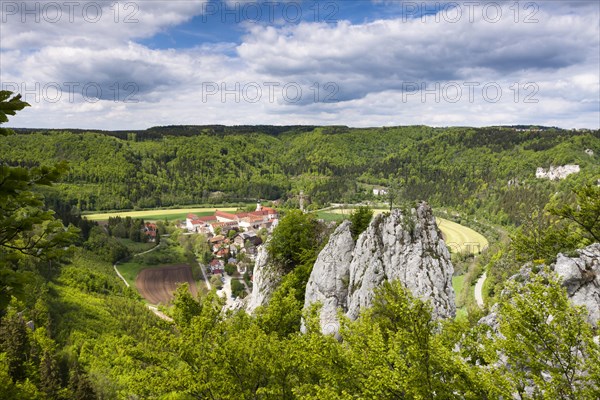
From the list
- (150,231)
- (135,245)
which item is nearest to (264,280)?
(135,245)

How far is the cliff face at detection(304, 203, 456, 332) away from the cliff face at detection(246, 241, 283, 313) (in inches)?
248

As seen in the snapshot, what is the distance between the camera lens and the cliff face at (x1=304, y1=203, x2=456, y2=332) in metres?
23.5

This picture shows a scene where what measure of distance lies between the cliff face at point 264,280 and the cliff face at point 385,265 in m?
6.29

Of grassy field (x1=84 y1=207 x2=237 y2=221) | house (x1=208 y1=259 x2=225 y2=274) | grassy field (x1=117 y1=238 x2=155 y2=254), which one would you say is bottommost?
house (x1=208 y1=259 x2=225 y2=274)

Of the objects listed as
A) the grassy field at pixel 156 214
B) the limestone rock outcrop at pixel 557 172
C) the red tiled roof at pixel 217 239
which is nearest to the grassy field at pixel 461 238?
the red tiled roof at pixel 217 239

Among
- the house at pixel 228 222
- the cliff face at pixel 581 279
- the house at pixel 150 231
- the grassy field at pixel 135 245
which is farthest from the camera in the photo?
the house at pixel 228 222

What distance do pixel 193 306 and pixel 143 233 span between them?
429ft

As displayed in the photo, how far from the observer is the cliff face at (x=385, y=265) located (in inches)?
927

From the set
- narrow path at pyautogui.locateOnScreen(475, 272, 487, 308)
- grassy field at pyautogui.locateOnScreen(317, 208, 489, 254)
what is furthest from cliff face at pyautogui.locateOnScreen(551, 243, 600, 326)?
grassy field at pyautogui.locateOnScreen(317, 208, 489, 254)

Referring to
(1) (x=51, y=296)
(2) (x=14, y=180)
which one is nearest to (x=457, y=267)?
(1) (x=51, y=296)

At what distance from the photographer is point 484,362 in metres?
11.8

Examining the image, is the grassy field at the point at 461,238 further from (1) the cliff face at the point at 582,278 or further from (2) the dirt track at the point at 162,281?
(1) the cliff face at the point at 582,278

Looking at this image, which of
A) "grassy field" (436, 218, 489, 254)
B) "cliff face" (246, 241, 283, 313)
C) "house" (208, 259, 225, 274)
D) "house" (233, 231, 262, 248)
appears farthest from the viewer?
"house" (233, 231, 262, 248)

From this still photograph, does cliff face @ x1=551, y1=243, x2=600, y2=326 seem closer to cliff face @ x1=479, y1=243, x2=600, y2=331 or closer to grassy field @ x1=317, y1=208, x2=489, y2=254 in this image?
cliff face @ x1=479, y1=243, x2=600, y2=331
